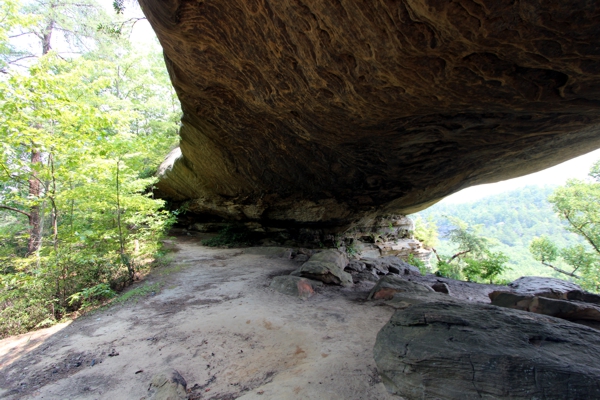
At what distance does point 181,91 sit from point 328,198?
657cm

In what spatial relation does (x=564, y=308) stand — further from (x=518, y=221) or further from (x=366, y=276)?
(x=518, y=221)

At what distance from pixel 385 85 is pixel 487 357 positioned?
3331mm

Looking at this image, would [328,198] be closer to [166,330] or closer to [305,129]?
[305,129]

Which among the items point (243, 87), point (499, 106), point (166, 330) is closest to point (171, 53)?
point (243, 87)

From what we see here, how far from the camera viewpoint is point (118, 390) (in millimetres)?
2848

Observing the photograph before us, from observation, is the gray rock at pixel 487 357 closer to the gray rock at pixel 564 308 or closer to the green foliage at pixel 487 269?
the gray rock at pixel 564 308

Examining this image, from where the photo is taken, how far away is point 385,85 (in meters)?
3.64

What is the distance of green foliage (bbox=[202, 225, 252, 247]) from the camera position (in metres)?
11.9

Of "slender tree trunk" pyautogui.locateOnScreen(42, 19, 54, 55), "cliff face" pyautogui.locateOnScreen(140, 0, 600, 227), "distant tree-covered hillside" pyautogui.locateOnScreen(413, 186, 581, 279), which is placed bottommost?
"distant tree-covered hillside" pyautogui.locateOnScreen(413, 186, 581, 279)

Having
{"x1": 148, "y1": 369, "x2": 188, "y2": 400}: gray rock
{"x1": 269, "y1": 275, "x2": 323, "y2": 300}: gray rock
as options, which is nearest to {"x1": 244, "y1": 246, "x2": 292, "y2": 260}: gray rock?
{"x1": 269, "y1": 275, "x2": 323, "y2": 300}: gray rock

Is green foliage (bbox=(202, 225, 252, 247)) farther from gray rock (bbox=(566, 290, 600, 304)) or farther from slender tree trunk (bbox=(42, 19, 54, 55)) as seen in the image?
slender tree trunk (bbox=(42, 19, 54, 55))

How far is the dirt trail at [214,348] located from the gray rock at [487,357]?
1.11 feet

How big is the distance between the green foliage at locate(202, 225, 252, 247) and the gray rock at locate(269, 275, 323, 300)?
254 inches

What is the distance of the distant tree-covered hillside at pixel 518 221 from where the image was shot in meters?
39.1
